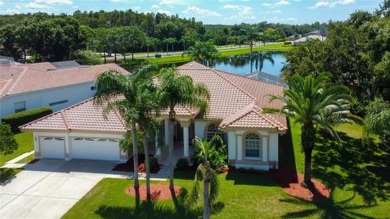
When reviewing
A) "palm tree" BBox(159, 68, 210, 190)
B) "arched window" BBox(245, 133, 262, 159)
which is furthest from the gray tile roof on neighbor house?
"palm tree" BBox(159, 68, 210, 190)

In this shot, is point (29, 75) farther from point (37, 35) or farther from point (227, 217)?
point (37, 35)

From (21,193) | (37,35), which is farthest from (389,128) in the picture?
(37,35)

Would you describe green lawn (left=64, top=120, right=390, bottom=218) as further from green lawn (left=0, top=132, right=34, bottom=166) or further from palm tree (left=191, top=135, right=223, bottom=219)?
green lawn (left=0, top=132, right=34, bottom=166)

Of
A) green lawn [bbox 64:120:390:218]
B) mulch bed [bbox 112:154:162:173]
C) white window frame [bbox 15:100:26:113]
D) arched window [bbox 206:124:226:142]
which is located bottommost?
green lawn [bbox 64:120:390:218]

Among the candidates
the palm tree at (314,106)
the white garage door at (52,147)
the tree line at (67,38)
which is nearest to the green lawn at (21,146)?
the white garage door at (52,147)

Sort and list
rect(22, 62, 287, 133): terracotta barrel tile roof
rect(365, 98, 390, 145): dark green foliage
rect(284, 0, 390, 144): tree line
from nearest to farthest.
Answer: rect(365, 98, 390, 145): dark green foliage < rect(22, 62, 287, 133): terracotta barrel tile roof < rect(284, 0, 390, 144): tree line

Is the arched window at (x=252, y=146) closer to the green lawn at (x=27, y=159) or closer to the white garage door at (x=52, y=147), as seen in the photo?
the white garage door at (x=52, y=147)

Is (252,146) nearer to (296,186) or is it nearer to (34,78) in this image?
(296,186)
